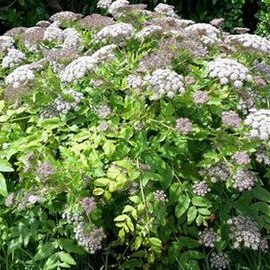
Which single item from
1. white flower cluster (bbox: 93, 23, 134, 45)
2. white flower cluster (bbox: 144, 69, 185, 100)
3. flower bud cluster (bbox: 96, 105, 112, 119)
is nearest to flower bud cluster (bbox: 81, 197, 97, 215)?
flower bud cluster (bbox: 96, 105, 112, 119)

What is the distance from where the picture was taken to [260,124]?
2.99m

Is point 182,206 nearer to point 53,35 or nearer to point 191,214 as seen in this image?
point 191,214

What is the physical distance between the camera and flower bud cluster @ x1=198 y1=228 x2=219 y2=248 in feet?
10.6

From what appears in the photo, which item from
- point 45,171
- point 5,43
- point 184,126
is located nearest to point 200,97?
point 184,126

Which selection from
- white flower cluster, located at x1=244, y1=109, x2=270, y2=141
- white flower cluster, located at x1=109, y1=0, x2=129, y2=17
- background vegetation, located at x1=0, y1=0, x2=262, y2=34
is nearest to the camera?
white flower cluster, located at x1=244, y1=109, x2=270, y2=141

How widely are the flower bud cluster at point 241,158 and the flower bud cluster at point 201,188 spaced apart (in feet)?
0.63

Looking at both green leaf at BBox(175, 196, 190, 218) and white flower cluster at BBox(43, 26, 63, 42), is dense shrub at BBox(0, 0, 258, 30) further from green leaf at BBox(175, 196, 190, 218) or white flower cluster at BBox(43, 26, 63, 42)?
green leaf at BBox(175, 196, 190, 218)

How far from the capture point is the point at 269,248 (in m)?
3.58

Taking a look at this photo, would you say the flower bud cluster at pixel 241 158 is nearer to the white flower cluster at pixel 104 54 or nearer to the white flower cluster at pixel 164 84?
the white flower cluster at pixel 164 84

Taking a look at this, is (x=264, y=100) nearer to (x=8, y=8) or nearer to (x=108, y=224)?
(x=108, y=224)

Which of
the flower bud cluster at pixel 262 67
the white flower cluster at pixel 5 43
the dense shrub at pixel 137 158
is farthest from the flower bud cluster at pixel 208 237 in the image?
the white flower cluster at pixel 5 43

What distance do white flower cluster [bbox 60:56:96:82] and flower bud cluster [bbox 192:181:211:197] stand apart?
703mm

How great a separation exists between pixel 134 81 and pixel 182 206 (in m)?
0.60

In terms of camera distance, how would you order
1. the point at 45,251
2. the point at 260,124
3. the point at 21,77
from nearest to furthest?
the point at 260,124
the point at 45,251
the point at 21,77
